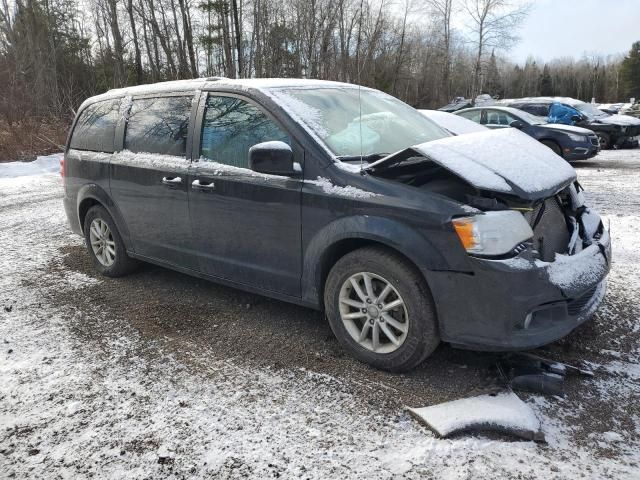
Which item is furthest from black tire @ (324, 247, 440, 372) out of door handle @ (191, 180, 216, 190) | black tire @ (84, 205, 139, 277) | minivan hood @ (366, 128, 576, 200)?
black tire @ (84, 205, 139, 277)

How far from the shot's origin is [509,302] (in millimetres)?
2635

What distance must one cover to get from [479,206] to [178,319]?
253 cm

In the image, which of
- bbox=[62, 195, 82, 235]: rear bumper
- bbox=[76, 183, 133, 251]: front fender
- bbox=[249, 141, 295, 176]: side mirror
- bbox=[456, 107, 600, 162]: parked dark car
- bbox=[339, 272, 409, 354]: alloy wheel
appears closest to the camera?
bbox=[339, 272, 409, 354]: alloy wheel

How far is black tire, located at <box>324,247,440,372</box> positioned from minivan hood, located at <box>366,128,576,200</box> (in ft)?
1.82

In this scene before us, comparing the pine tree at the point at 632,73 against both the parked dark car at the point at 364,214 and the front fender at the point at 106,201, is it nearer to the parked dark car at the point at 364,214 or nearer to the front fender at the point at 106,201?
the parked dark car at the point at 364,214

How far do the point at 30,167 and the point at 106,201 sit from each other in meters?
10.6

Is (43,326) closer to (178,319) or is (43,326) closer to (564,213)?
(178,319)

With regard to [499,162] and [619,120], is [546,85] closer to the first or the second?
[619,120]

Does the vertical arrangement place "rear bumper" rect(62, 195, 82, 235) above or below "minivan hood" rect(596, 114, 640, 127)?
below

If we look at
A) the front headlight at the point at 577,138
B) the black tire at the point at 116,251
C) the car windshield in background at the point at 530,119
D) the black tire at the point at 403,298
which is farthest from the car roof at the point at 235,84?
the car windshield in background at the point at 530,119

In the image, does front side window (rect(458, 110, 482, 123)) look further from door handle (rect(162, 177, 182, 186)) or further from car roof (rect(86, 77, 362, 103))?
door handle (rect(162, 177, 182, 186))

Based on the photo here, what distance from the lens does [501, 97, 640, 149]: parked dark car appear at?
46.8ft

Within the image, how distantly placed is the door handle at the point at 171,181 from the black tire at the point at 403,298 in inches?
61.4

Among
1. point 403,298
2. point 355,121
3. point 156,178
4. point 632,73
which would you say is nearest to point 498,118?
point 355,121
